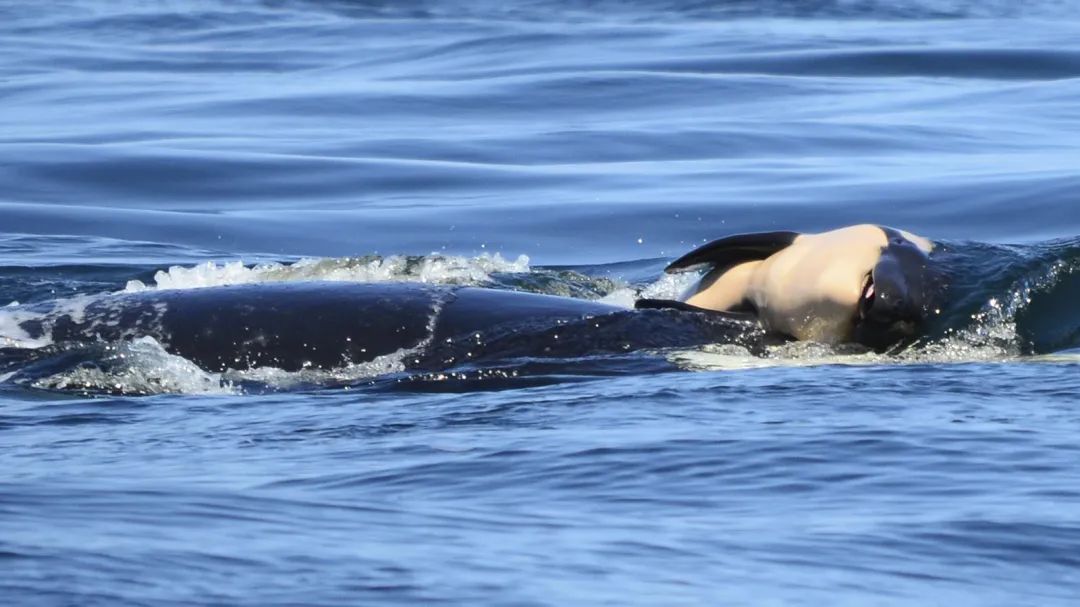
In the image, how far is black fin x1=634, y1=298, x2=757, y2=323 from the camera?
8062 mm

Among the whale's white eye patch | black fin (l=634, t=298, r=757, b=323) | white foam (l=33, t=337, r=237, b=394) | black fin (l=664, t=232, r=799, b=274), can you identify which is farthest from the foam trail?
the whale's white eye patch

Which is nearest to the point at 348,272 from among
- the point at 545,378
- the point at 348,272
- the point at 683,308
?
the point at 348,272

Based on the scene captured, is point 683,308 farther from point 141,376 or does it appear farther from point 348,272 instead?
point 348,272

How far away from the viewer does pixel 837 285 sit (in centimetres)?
777

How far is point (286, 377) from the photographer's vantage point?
759cm

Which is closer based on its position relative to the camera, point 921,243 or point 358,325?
point 358,325

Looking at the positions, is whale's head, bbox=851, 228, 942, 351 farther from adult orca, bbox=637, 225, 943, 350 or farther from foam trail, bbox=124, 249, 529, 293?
foam trail, bbox=124, 249, 529, 293

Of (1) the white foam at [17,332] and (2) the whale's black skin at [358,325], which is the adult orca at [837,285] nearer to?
(2) the whale's black skin at [358,325]

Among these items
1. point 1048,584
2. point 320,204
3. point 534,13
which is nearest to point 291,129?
point 320,204

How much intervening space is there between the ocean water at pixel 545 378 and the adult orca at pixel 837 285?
0.35 ft

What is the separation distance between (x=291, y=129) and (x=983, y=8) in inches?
820

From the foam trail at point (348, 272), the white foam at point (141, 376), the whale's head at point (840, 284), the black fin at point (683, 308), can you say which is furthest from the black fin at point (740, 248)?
the white foam at point (141, 376)

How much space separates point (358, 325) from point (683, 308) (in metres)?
1.29

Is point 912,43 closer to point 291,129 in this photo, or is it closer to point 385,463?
point 291,129
